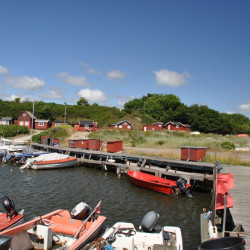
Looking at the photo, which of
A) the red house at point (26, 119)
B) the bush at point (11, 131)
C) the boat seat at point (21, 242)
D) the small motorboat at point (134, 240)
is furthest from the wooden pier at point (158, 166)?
the red house at point (26, 119)

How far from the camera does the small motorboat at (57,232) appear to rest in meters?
8.51

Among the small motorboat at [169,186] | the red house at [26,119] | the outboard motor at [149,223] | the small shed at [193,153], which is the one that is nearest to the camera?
the outboard motor at [149,223]

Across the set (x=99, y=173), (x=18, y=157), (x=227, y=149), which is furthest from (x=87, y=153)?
(x=227, y=149)

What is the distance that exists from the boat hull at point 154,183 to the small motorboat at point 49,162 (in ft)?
32.9

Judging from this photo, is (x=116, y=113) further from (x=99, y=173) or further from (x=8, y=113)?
(x=99, y=173)

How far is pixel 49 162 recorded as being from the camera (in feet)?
88.1

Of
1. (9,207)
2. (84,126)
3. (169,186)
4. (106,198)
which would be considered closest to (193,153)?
(169,186)

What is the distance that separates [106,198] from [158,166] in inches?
319

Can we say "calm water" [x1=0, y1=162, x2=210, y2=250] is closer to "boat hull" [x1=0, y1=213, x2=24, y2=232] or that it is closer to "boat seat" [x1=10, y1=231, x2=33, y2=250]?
"boat hull" [x1=0, y1=213, x2=24, y2=232]

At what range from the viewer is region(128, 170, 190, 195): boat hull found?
1706 cm

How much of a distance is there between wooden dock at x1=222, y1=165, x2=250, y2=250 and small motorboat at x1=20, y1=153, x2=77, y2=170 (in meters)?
16.2

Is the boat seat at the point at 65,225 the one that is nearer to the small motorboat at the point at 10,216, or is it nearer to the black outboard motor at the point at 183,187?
the small motorboat at the point at 10,216

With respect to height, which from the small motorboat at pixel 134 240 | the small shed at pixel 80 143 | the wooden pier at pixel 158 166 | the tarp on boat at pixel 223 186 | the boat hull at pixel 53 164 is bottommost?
the small motorboat at pixel 134 240

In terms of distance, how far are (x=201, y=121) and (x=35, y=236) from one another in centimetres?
8074
